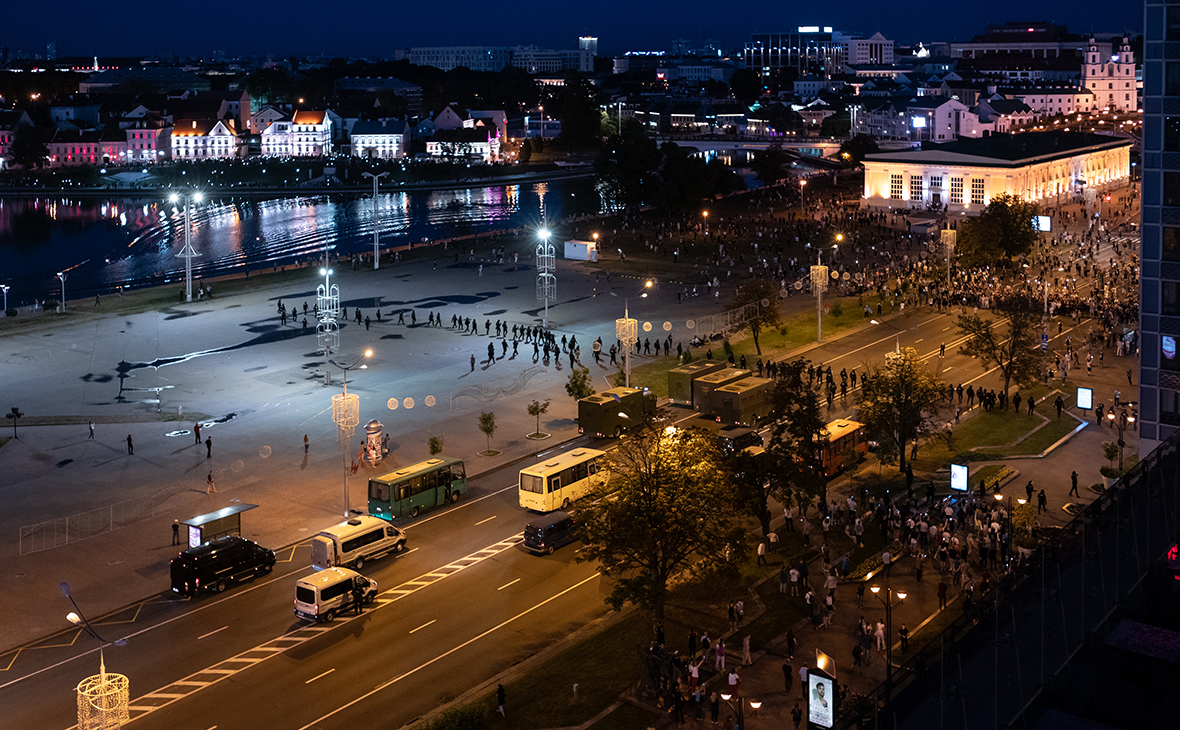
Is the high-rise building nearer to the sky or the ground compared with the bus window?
nearer to the sky

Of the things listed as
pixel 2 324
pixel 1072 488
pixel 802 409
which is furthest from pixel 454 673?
pixel 2 324

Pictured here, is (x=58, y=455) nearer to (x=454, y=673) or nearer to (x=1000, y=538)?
(x=454, y=673)

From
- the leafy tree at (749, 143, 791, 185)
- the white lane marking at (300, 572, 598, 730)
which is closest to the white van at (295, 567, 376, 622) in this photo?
the white lane marking at (300, 572, 598, 730)

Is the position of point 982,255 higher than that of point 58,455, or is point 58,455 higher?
point 982,255

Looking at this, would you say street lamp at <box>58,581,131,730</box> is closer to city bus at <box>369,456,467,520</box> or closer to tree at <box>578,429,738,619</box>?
tree at <box>578,429,738,619</box>

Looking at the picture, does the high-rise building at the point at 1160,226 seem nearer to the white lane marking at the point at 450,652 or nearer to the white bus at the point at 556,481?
the white bus at the point at 556,481

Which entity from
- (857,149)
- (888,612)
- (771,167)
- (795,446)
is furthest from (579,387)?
(857,149)

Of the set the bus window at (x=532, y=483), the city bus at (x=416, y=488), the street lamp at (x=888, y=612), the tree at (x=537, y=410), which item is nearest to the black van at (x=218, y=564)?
the city bus at (x=416, y=488)
